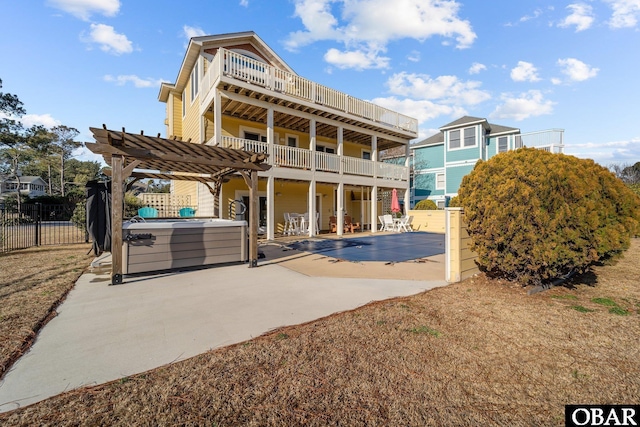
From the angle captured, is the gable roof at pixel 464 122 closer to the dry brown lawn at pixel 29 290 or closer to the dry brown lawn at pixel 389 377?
the dry brown lawn at pixel 389 377

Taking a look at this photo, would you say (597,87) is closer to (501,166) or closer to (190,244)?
(501,166)

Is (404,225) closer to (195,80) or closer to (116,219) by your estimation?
(195,80)

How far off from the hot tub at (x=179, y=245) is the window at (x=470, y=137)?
21041 mm

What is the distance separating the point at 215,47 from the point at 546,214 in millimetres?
13514

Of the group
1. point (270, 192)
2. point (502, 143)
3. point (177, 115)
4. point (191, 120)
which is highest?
point (177, 115)

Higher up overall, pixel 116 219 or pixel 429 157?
pixel 429 157

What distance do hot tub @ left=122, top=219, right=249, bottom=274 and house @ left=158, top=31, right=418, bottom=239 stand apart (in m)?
3.20

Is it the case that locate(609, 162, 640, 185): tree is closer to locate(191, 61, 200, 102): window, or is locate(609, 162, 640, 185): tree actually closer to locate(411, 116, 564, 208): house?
locate(411, 116, 564, 208): house

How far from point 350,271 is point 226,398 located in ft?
14.1

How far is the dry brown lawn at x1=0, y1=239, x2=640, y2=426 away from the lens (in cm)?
174

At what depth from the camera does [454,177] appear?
22609 millimetres

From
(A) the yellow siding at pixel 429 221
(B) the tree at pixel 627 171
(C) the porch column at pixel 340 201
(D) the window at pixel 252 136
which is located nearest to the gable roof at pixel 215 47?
(D) the window at pixel 252 136

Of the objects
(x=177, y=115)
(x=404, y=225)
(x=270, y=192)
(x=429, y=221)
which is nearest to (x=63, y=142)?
(x=177, y=115)

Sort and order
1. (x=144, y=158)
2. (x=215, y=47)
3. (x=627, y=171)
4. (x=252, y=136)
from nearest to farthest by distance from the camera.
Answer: (x=144, y=158)
(x=215, y=47)
(x=252, y=136)
(x=627, y=171)
